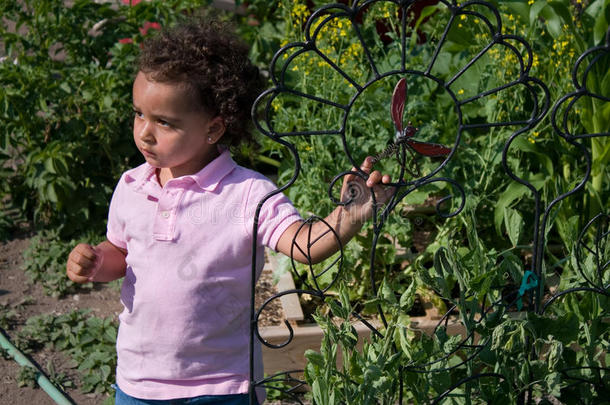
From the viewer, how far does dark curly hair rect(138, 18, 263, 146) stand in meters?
1.81

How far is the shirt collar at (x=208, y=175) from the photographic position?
1842 mm

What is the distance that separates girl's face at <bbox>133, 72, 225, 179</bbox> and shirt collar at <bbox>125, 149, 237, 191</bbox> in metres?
0.05

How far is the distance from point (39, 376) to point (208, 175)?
4.38ft

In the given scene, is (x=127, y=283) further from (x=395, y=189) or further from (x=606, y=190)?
(x=606, y=190)

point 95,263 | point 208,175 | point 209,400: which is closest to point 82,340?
point 95,263

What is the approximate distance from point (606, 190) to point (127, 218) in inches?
81.6

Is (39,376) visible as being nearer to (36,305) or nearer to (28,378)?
(28,378)

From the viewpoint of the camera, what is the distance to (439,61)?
3469mm

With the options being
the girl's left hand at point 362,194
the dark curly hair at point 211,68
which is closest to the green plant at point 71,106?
the dark curly hair at point 211,68

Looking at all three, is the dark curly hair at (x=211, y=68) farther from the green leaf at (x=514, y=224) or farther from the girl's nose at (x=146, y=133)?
the green leaf at (x=514, y=224)

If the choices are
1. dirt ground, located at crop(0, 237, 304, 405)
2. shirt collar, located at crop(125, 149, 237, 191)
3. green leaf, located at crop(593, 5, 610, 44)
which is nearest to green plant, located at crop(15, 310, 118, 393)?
dirt ground, located at crop(0, 237, 304, 405)

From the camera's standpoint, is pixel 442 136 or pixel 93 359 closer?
pixel 93 359

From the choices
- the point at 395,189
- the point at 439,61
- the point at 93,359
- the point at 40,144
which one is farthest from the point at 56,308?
the point at 395,189

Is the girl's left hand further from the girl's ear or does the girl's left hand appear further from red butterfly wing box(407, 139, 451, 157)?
the girl's ear
